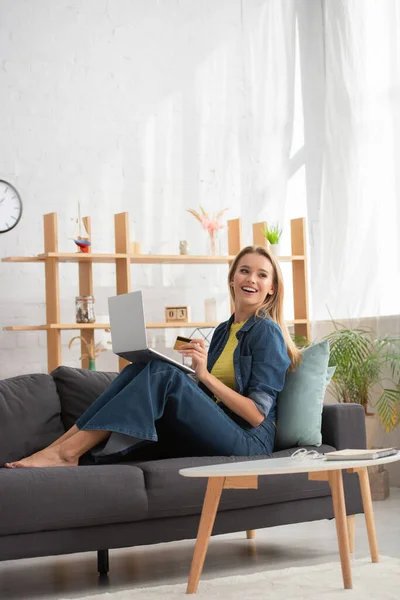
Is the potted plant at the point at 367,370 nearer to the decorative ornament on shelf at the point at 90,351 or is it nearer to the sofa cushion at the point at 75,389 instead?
the decorative ornament on shelf at the point at 90,351

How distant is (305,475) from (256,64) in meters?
3.61

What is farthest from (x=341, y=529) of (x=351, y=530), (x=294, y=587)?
(x=351, y=530)

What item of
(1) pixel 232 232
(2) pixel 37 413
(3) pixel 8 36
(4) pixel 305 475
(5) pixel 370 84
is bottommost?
(4) pixel 305 475

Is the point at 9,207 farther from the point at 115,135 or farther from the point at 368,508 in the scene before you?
the point at 368,508

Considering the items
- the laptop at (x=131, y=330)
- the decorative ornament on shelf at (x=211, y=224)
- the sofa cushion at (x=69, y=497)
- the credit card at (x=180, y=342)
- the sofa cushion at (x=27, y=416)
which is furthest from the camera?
the decorative ornament on shelf at (x=211, y=224)

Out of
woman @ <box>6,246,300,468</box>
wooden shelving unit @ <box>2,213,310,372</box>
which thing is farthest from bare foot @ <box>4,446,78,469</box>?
wooden shelving unit @ <box>2,213,310,372</box>

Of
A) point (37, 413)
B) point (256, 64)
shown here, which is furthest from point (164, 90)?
point (37, 413)

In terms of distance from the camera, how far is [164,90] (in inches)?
225

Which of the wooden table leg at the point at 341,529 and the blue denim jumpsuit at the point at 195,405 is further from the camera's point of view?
the blue denim jumpsuit at the point at 195,405

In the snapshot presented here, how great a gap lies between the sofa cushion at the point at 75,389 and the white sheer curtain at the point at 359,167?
2.21 m

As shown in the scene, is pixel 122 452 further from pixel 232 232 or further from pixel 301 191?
pixel 301 191

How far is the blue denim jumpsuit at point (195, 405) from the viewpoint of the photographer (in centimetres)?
295

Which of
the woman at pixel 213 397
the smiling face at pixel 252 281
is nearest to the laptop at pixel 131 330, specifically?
the woman at pixel 213 397

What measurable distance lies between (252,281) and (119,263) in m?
1.81
